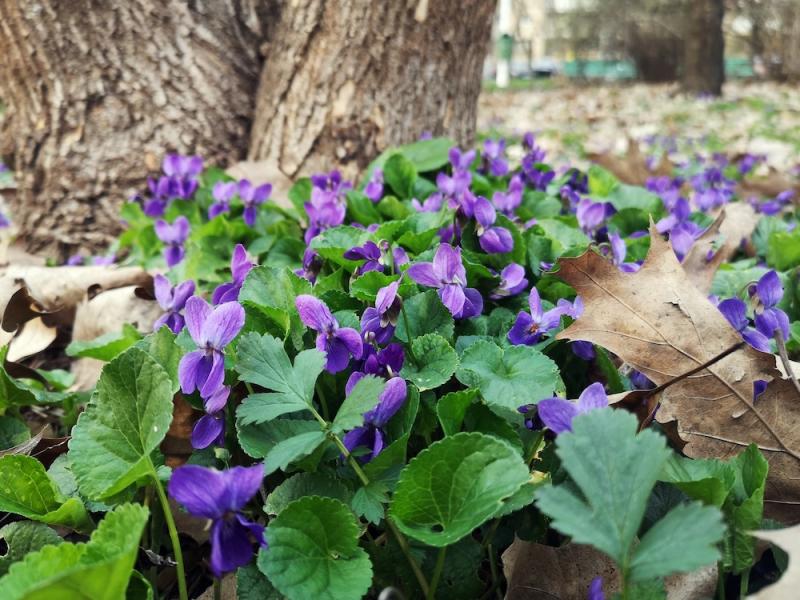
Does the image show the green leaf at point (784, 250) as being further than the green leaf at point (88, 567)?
Yes

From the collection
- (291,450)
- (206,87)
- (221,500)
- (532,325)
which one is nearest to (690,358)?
(532,325)

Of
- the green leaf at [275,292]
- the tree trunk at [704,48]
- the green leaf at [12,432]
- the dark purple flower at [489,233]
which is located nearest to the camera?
the green leaf at [275,292]

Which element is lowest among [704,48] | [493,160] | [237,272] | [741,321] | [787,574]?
[787,574]

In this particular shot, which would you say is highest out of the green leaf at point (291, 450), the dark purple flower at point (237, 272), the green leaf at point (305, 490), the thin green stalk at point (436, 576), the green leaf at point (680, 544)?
the dark purple flower at point (237, 272)

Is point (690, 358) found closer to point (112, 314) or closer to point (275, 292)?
point (275, 292)

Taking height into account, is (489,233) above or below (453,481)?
above

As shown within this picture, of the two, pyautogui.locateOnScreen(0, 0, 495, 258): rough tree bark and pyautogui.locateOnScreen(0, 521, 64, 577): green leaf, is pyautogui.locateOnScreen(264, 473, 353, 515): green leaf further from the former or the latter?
pyautogui.locateOnScreen(0, 0, 495, 258): rough tree bark

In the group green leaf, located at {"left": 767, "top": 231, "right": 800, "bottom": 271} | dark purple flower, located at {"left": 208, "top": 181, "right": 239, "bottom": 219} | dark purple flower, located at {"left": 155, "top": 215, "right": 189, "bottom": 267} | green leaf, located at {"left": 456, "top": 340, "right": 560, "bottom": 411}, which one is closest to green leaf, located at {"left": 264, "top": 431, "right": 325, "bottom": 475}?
green leaf, located at {"left": 456, "top": 340, "right": 560, "bottom": 411}

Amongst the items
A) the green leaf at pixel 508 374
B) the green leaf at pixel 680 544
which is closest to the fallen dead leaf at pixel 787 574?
the green leaf at pixel 680 544

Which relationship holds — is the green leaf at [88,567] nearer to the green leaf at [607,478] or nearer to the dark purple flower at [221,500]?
the dark purple flower at [221,500]
